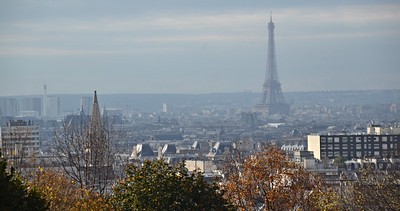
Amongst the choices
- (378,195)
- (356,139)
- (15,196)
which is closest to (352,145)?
(356,139)

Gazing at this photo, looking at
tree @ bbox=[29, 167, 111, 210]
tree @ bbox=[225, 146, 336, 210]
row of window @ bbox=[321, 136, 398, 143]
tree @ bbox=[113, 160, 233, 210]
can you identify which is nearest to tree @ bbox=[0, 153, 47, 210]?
tree @ bbox=[29, 167, 111, 210]

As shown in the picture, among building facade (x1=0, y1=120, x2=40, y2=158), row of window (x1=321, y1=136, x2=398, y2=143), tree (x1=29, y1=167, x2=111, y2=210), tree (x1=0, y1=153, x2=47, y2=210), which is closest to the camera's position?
tree (x1=0, y1=153, x2=47, y2=210)

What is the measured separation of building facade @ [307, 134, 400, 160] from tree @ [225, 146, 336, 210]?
72632mm

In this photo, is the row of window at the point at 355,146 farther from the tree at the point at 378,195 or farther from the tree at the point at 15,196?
the tree at the point at 15,196

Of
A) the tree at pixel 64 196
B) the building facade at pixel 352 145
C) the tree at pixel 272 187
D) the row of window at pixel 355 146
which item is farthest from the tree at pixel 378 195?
the row of window at pixel 355 146

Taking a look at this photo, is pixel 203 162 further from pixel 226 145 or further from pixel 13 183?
pixel 13 183

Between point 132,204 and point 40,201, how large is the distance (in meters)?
5.36

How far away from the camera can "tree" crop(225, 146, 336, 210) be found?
3491 centimetres

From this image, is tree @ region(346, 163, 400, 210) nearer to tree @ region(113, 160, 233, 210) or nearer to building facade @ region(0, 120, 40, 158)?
building facade @ region(0, 120, 40, 158)

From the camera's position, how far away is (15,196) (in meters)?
21.9

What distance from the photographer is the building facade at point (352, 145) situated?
110 m

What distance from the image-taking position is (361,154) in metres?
112

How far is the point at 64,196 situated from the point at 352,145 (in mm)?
83163

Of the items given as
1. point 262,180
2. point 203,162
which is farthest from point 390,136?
point 262,180
